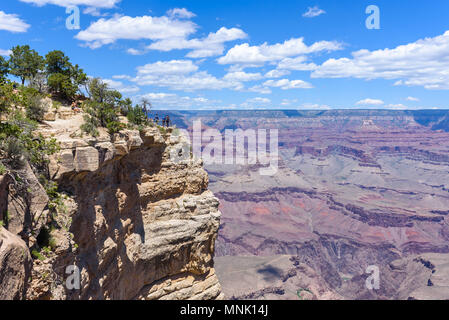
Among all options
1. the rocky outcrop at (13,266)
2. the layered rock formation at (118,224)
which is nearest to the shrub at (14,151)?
the layered rock formation at (118,224)

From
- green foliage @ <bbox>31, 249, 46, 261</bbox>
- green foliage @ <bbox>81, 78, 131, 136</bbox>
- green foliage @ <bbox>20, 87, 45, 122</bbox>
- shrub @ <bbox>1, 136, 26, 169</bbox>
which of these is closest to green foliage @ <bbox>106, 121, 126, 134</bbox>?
green foliage @ <bbox>81, 78, 131, 136</bbox>

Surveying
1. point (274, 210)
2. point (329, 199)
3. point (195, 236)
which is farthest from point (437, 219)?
point (195, 236)

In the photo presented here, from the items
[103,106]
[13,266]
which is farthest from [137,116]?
[13,266]

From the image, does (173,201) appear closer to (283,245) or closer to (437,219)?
(283,245)

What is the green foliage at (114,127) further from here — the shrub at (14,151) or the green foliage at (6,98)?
the shrub at (14,151)

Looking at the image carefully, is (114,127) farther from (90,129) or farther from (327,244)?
(327,244)

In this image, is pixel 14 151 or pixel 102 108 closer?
pixel 14 151
